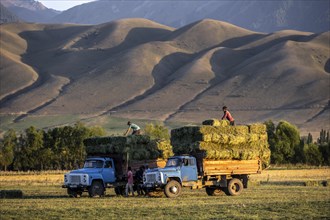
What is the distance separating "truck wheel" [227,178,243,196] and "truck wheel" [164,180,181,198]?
2656mm

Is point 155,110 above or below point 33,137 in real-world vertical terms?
above

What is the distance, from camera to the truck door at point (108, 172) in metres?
37.7

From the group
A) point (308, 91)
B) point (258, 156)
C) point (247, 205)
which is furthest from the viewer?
point (308, 91)

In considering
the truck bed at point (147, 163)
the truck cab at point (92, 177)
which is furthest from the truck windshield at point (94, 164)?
the truck bed at point (147, 163)

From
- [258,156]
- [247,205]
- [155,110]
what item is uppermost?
[155,110]

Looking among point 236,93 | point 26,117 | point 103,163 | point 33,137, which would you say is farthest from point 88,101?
point 103,163

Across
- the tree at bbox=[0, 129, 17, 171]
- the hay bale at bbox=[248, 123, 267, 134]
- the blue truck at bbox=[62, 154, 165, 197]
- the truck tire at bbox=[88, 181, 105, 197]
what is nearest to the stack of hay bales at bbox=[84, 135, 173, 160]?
the blue truck at bbox=[62, 154, 165, 197]

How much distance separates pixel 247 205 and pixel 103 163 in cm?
1149

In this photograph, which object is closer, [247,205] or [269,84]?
[247,205]

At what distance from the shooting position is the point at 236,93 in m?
183

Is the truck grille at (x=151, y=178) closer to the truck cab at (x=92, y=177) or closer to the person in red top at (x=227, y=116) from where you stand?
the truck cab at (x=92, y=177)

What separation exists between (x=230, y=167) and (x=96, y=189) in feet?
21.9

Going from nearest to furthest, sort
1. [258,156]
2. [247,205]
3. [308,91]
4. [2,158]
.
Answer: [247,205], [258,156], [2,158], [308,91]

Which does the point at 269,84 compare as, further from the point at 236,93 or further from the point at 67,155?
the point at 67,155
